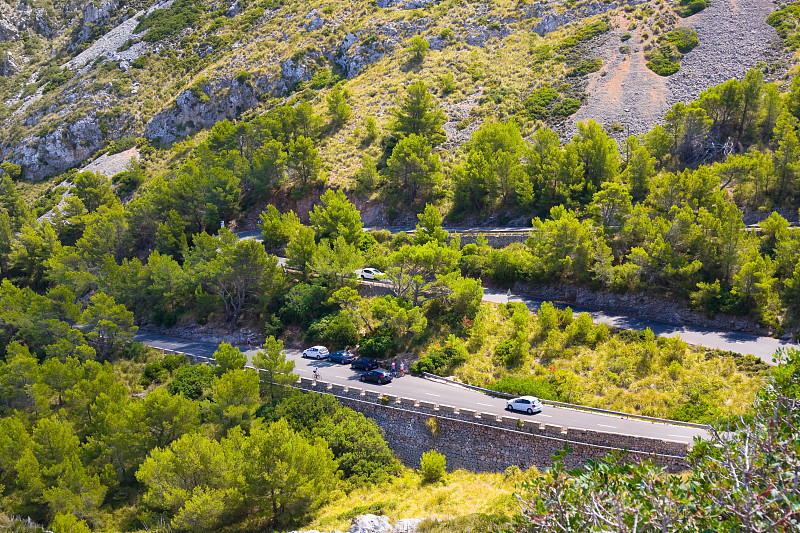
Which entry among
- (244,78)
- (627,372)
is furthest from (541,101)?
(244,78)

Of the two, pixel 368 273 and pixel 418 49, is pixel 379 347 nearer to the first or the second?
pixel 368 273

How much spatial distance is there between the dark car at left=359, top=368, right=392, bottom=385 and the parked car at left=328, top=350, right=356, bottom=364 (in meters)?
3.88

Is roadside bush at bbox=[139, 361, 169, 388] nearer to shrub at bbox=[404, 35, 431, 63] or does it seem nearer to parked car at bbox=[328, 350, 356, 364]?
parked car at bbox=[328, 350, 356, 364]

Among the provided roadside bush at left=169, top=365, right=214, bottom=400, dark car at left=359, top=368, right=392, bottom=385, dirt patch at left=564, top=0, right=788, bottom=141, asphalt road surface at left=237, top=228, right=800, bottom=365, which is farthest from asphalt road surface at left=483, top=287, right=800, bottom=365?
dirt patch at left=564, top=0, right=788, bottom=141

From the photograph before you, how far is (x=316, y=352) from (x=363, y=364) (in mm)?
4792

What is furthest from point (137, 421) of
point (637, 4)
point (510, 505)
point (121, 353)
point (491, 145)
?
point (637, 4)

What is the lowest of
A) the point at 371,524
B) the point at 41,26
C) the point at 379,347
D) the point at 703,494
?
the point at 379,347

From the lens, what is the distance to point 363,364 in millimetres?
Result: 37844

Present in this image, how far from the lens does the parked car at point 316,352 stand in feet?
134

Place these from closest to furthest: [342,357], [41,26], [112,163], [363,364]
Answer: [363,364] → [342,357] → [112,163] → [41,26]

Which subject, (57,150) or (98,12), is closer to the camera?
(57,150)

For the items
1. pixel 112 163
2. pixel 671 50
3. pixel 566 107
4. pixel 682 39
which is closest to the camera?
pixel 566 107

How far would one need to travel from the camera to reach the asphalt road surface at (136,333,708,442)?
2678cm

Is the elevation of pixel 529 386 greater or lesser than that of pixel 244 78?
lesser
